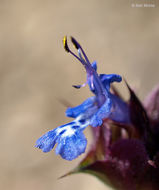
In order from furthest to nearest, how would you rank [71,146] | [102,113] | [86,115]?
[86,115] → [102,113] → [71,146]

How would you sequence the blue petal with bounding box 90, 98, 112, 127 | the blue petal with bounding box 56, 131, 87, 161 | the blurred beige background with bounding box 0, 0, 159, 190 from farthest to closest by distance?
the blurred beige background with bounding box 0, 0, 159, 190 → the blue petal with bounding box 90, 98, 112, 127 → the blue petal with bounding box 56, 131, 87, 161

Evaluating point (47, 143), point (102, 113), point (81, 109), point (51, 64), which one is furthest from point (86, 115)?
point (51, 64)

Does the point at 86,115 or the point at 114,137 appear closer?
the point at 86,115

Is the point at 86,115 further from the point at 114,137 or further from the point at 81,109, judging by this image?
the point at 114,137

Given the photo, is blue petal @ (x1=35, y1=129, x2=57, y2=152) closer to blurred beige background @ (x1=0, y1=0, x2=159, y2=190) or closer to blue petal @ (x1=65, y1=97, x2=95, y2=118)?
blue petal @ (x1=65, y1=97, x2=95, y2=118)

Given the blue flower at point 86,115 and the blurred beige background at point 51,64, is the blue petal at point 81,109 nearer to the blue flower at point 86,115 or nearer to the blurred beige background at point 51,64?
the blue flower at point 86,115

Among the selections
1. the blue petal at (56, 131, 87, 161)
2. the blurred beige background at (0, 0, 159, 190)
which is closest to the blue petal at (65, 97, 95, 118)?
the blue petal at (56, 131, 87, 161)

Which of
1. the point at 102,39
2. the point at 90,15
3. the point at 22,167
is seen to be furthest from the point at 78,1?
the point at 22,167

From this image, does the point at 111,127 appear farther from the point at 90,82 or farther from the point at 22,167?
the point at 22,167
